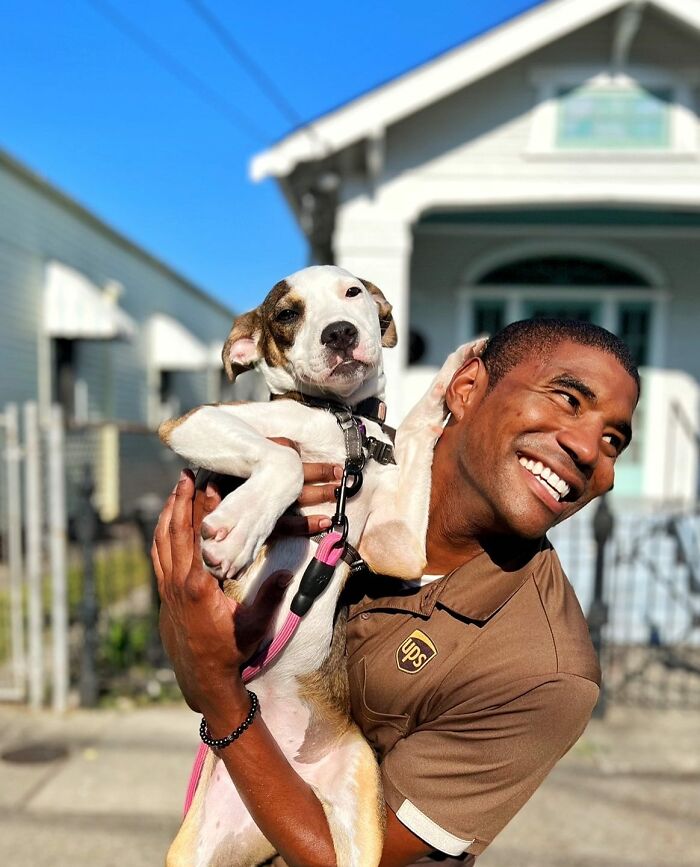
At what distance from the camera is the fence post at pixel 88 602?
5.20 m

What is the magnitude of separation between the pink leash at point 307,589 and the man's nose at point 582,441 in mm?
567

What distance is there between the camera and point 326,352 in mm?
1997

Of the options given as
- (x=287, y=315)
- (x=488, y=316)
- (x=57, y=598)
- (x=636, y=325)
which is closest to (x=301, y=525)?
(x=287, y=315)

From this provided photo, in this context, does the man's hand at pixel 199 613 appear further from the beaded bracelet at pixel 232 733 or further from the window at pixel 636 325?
the window at pixel 636 325

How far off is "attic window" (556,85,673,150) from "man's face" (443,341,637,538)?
20.6ft

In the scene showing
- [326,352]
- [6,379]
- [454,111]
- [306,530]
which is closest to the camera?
[306,530]

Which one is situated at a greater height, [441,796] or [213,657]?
[213,657]

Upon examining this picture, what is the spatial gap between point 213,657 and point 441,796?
22.6 inches

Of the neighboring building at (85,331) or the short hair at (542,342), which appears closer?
the short hair at (542,342)

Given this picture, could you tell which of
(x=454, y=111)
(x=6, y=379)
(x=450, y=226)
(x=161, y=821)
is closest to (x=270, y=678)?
(x=161, y=821)

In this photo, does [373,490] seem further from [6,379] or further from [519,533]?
[6,379]

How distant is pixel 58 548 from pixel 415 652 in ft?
13.5

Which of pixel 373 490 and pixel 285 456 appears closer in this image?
pixel 285 456

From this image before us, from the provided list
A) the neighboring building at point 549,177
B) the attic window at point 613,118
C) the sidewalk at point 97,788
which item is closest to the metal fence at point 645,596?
the neighboring building at point 549,177
